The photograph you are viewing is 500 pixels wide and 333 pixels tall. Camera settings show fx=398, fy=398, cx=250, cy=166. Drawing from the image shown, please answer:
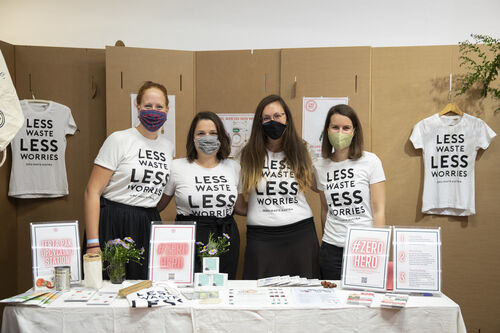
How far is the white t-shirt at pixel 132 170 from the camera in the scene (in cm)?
216

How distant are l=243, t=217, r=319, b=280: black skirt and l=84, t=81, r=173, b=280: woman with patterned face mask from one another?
0.60m

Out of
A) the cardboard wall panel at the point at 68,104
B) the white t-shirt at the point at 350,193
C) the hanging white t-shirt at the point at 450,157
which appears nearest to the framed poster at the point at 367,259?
the white t-shirt at the point at 350,193

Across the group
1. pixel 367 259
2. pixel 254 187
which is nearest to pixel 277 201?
pixel 254 187

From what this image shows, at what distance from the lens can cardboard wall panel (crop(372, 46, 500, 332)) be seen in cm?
312

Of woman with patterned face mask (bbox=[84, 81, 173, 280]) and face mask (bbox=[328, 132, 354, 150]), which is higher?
face mask (bbox=[328, 132, 354, 150])

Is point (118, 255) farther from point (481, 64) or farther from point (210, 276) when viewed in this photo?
point (481, 64)

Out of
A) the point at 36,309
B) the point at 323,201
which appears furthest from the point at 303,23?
the point at 36,309

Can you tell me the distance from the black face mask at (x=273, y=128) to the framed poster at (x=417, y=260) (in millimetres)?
831

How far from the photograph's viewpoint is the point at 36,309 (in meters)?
1.63

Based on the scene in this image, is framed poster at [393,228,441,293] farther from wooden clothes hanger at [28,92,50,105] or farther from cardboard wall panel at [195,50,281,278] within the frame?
wooden clothes hanger at [28,92,50,105]

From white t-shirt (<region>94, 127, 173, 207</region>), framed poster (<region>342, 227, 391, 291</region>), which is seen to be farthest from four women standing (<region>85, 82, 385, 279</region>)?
framed poster (<region>342, 227, 391, 291</region>)

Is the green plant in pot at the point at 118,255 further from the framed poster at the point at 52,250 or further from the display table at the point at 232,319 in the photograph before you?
the display table at the point at 232,319

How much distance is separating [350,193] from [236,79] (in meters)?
1.53

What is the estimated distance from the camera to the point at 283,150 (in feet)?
7.66
